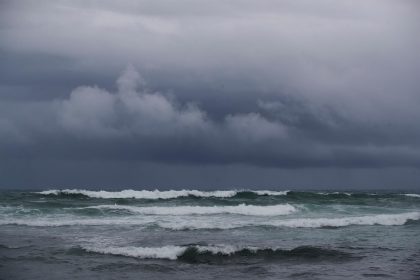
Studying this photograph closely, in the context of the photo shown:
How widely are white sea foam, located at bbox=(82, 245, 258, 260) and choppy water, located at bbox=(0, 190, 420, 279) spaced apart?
0.10ft

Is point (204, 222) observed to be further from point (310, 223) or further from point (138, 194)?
point (138, 194)

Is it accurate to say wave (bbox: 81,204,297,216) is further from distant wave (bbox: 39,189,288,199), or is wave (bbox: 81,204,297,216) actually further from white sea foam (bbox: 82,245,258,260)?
white sea foam (bbox: 82,245,258,260)

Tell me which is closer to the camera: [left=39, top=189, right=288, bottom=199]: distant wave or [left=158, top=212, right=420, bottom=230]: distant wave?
[left=158, top=212, right=420, bottom=230]: distant wave

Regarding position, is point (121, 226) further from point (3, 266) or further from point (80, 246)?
point (3, 266)

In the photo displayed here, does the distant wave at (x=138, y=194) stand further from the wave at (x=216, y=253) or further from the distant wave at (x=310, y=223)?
the wave at (x=216, y=253)

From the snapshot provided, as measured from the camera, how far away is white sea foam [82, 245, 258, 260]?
15.0m

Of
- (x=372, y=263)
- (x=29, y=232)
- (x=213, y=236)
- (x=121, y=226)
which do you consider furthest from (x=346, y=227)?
(x=29, y=232)

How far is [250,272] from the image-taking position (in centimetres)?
1314

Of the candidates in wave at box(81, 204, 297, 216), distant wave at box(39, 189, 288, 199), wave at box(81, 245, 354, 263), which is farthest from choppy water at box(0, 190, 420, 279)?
distant wave at box(39, 189, 288, 199)

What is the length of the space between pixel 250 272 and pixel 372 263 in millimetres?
3582

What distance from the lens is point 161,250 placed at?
15289 millimetres

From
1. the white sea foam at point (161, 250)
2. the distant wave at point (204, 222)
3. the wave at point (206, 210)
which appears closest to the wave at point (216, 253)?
the white sea foam at point (161, 250)

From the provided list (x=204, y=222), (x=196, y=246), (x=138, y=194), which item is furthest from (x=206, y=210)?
(x=138, y=194)

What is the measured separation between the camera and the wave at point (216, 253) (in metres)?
14.9
